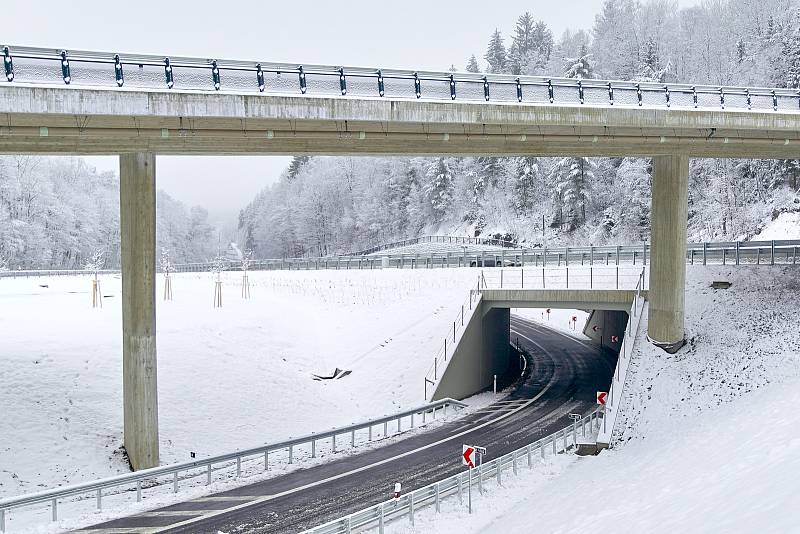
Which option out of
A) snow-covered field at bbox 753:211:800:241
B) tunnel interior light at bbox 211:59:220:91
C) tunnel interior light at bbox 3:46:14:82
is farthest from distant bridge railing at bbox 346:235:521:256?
tunnel interior light at bbox 3:46:14:82

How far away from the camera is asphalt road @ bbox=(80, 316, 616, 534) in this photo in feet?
61.9

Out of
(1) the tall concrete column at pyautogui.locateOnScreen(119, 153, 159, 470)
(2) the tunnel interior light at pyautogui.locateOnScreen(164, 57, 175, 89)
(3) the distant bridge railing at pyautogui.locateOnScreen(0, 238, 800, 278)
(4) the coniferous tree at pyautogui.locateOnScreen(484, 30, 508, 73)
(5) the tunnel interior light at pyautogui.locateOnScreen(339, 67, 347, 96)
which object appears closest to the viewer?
(2) the tunnel interior light at pyautogui.locateOnScreen(164, 57, 175, 89)

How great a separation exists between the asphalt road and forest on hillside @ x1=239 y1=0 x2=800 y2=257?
114ft

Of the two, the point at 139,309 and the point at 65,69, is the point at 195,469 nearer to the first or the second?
the point at 139,309

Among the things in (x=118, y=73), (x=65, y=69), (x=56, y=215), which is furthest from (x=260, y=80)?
(x=56, y=215)

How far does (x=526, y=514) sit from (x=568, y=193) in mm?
58625

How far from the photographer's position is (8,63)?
65.0ft

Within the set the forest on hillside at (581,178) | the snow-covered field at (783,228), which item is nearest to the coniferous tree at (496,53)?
the forest on hillside at (581,178)

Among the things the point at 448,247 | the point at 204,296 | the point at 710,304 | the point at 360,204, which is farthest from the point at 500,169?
the point at 710,304

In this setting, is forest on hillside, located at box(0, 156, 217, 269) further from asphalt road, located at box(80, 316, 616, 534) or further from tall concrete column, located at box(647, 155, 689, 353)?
tall concrete column, located at box(647, 155, 689, 353)

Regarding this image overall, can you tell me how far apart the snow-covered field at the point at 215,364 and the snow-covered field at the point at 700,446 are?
10779 mm

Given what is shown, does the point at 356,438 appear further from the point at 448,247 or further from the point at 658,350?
the point at 448,247

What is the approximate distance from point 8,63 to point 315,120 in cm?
874

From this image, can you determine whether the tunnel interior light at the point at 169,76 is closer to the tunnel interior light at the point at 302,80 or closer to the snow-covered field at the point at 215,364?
the tunnel interior light at the point at 302,80
